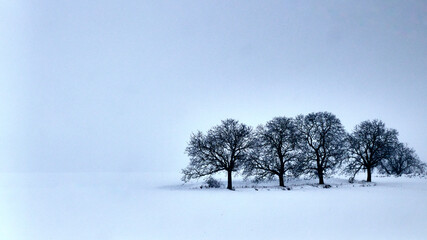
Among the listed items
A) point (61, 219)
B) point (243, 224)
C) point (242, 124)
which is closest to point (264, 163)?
point (242, 124)

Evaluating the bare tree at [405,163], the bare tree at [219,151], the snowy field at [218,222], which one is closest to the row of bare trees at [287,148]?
the bare tree at [219,151]

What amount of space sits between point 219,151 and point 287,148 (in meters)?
9.88

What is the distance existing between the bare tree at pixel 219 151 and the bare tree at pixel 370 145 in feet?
53.8

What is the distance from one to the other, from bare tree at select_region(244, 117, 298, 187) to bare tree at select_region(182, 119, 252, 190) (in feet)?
5.26

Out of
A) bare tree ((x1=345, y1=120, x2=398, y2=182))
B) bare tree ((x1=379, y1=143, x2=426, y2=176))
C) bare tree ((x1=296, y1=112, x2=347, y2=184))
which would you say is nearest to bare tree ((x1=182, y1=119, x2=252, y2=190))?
bare tree ((x1=296, y1=112, x2=347, y2=184))

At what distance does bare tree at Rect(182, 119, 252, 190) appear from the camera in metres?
34.9

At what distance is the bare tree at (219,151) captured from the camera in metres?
34.9

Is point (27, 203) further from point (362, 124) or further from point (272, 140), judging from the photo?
point (362, 124)

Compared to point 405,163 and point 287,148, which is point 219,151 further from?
point 405,163

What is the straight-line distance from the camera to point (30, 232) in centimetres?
1134

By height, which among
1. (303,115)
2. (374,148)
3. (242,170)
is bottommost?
(242,170)

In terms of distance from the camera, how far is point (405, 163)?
5741cm

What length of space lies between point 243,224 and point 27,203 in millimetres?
17855

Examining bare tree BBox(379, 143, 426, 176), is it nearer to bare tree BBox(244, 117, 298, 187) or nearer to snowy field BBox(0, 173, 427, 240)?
bare tree BBox(244, 117, 298, 187)
